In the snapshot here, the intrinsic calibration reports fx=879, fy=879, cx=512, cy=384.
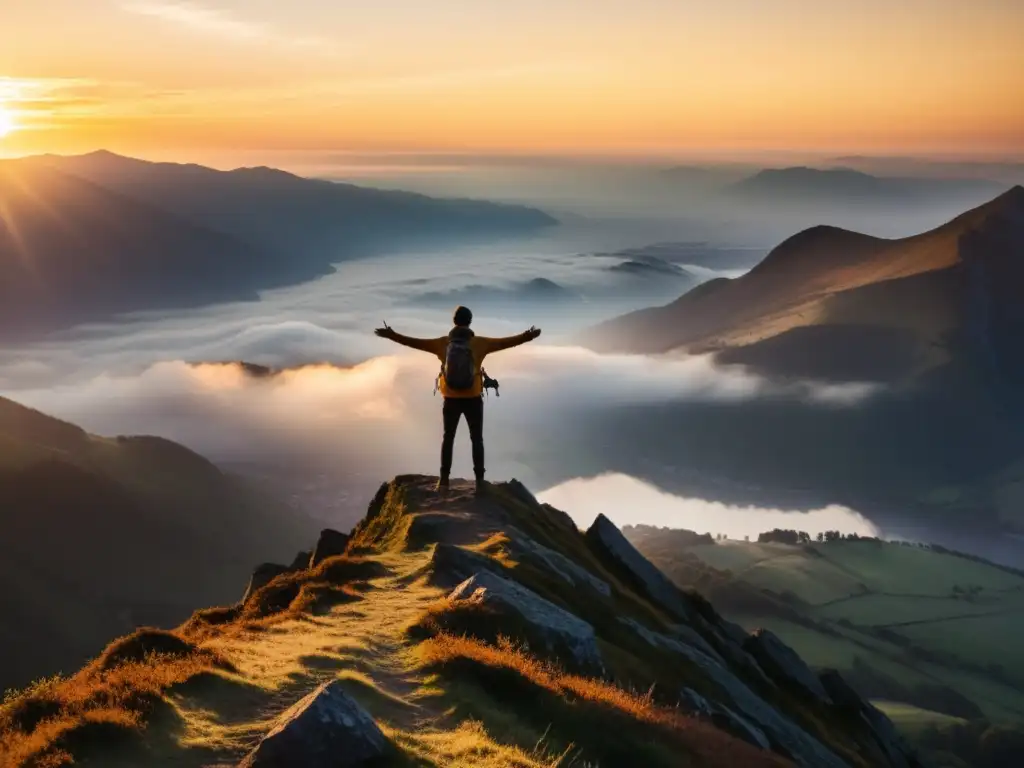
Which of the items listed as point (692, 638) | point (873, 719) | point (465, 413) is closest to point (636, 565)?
point (692, 638)

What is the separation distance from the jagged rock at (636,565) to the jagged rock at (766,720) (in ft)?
38.0

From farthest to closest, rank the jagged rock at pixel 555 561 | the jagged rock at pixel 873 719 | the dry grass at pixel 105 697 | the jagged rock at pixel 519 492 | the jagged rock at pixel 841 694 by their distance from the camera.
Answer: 1. the jagged rock at pixel 841 694
2. the jagged rock at pixel 873 719
3. the jagged rock at pixel 519 492
4. the jagged rock at pixel 555 561
5. the dry grass at pixel 105 697

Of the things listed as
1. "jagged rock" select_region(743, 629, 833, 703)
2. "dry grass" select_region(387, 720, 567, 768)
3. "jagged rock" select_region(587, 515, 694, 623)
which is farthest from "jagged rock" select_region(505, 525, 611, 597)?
"jagged rock" select_region(743, 629, 833, 703)

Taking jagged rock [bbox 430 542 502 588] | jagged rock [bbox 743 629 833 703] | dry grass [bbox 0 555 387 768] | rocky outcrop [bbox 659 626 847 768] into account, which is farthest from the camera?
jagged rock [bbox 743 629 833 703]

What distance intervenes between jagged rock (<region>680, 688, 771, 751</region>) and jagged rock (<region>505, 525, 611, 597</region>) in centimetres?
742

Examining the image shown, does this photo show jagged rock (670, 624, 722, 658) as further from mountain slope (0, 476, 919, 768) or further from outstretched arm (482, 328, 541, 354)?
outstretched arm (482, 328, 541, 354)

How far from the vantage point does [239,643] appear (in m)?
22.6

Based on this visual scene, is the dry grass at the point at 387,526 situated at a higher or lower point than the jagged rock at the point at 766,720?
higher

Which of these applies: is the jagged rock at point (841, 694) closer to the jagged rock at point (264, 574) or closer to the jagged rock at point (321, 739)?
the jagged rock at point (264, 574)

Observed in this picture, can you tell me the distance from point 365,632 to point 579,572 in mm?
20135

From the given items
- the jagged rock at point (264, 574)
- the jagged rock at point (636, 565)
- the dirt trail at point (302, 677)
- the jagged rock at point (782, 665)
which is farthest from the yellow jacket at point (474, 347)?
the jagged rock at point (782, 665)

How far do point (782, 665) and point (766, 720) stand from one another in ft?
77.6

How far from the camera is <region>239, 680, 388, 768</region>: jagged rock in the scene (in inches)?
570

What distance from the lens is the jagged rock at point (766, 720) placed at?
39.7 m
